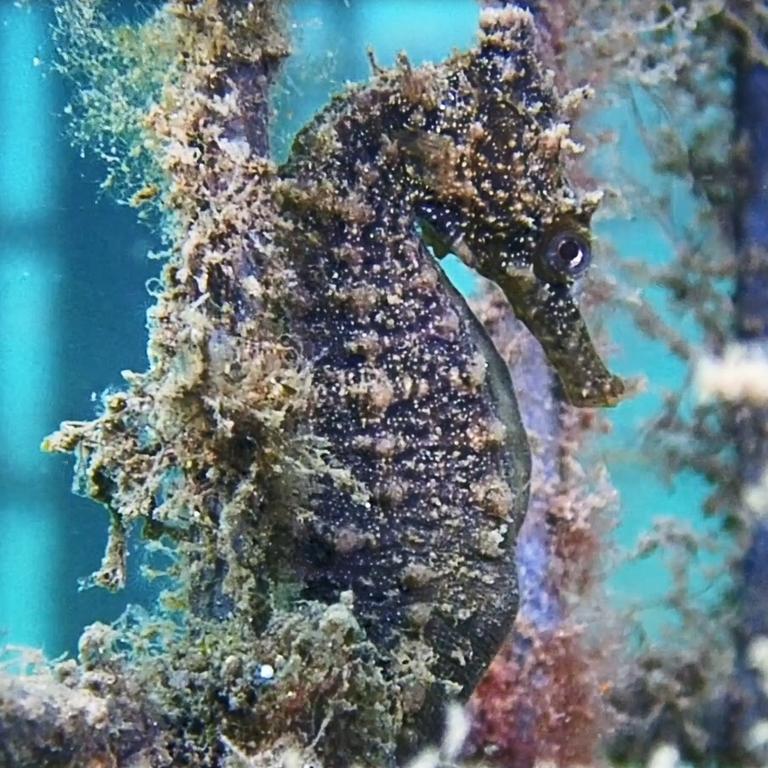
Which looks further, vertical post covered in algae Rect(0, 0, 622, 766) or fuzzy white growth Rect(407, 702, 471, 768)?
fuzzy white growth Rect(407, 702, 471, 768)

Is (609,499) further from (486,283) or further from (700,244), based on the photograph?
(700,244)

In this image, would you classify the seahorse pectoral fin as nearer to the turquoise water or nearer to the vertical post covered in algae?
the vertical post covered in algae

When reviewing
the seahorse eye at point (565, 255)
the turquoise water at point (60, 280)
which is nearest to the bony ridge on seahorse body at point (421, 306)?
the seahorse eye at point (565, 255)

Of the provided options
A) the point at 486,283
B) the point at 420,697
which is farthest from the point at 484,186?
the point at 486,283

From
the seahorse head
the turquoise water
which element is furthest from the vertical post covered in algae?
the turquoise water

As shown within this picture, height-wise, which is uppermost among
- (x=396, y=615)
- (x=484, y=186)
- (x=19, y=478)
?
(x=484, y=186)
